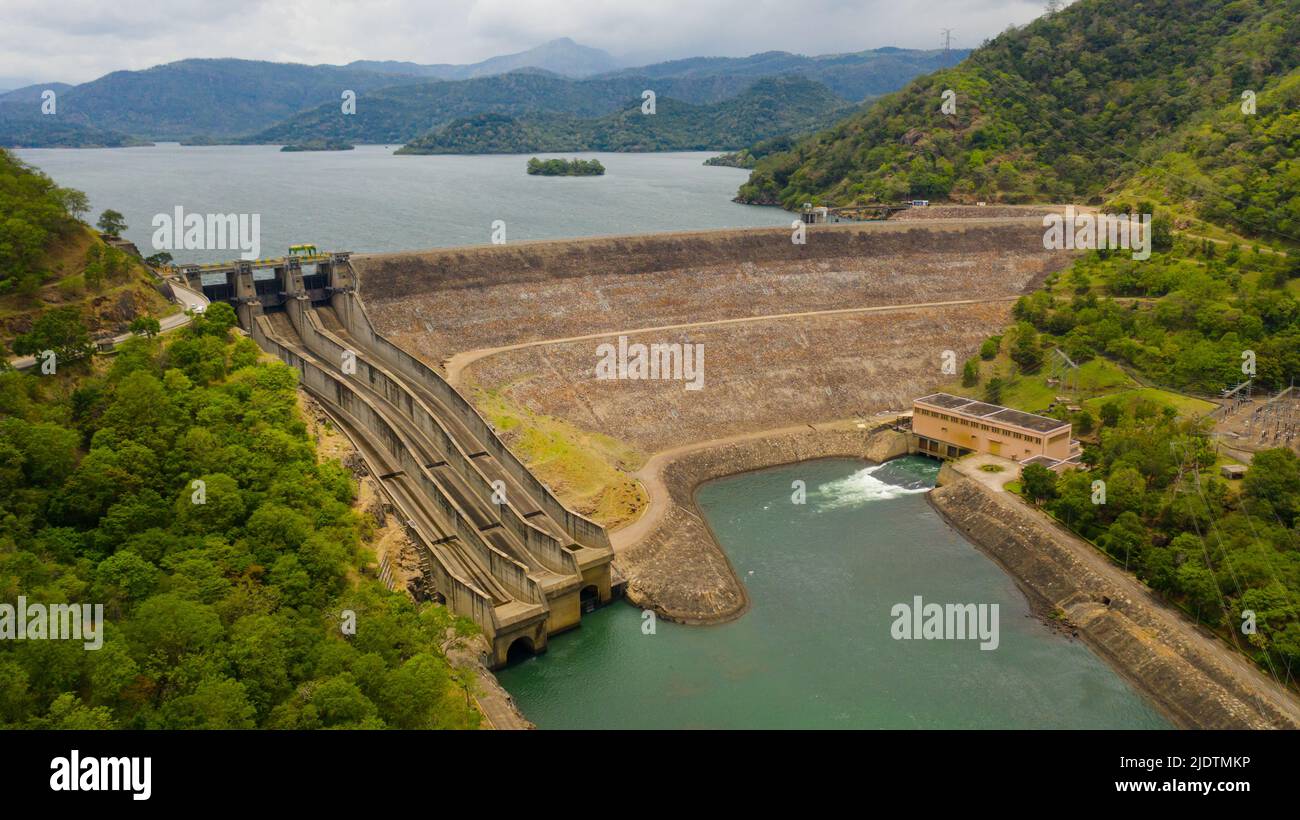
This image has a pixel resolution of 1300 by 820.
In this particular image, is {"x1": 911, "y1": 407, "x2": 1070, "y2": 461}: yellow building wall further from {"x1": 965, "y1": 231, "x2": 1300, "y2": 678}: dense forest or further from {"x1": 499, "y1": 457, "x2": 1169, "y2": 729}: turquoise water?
{"x1": 499, "y1": 457, "x2": 1169, "y2": 729}: turquoise water

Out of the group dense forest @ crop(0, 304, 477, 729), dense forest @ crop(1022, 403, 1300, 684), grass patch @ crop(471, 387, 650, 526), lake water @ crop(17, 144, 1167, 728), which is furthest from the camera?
grass patch @ crop(471, 387, 650, 526)

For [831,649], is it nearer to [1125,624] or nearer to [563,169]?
[1125,624]

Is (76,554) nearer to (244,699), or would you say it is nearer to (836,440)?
(244,699)

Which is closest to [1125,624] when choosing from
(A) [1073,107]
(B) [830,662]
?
(B) [830,662]

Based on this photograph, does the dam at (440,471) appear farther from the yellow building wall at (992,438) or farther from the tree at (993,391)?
the tree at (993,391)

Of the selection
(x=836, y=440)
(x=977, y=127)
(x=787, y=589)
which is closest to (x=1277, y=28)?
(x=977, y=127)

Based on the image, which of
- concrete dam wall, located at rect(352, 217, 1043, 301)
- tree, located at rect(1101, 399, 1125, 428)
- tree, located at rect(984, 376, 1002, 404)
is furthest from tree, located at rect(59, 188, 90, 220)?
tree, located at rect(1101, 399, 1125, 428)
